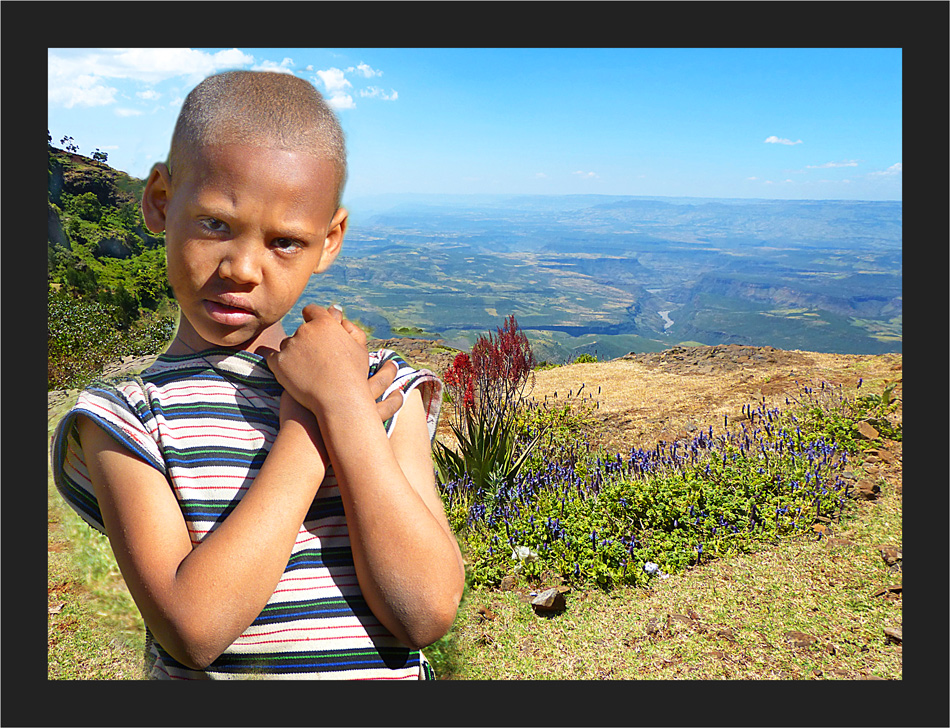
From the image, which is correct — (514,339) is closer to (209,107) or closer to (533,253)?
(209,107)

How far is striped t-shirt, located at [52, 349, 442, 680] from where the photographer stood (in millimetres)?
1188

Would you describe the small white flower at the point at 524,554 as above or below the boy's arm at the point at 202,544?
below

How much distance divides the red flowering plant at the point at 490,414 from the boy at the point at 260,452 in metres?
3.67

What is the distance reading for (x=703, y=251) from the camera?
57.1 feet

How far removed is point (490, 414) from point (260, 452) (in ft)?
12.8

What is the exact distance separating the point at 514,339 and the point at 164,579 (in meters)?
4.11

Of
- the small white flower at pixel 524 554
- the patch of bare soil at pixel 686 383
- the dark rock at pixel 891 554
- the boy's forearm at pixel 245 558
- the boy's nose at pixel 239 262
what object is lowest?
the small white flower at pixel 524 554

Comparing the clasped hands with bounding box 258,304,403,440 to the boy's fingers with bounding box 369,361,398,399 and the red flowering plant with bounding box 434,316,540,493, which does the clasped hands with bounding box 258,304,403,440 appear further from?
the red flowering plant with bounding box 434,316,540,493

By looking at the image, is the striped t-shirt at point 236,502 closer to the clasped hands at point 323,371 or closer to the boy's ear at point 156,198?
the clasped hands at point 323,371

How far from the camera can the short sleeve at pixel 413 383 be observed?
135 cm

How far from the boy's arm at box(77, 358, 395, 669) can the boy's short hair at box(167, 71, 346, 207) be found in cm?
50

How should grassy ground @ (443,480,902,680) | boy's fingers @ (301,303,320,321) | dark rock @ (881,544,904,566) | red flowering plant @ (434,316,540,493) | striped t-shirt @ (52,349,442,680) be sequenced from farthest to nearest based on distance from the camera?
1. red flowering plant @ (434,316,540,493)
2. dark rock @ (881,544,904,566)
3. grassy ground @ (443,480,902,680)
4. boy's fingers @ (301,303,320,321)
5. striped t-shirt @ (52,349,442,680)

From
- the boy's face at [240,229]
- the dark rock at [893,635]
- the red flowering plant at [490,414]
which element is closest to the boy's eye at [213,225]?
the boy's face at [240,229]

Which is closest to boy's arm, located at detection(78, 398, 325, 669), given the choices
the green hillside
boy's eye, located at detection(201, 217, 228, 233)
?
boy's eye, located at detection(201, 217, 228, 233)
